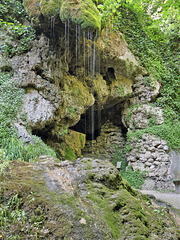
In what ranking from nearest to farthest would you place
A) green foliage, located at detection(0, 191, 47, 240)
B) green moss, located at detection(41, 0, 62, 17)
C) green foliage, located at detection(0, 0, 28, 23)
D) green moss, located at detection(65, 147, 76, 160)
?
green foliage, located at detection(0, 191, 47, 240) < green moss, located at detection(41, 0, 62, 17) < green foliage, located at detection(0, 0, 28, 23) < green moss, located at detection(65, 147, 76, 160)

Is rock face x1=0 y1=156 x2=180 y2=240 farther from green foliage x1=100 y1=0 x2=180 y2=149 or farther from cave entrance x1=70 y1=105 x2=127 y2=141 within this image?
cave entrance x1=70 y1=105 x2=127 y2=141

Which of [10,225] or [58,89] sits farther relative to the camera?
[58,89]

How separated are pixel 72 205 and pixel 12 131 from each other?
12.1ft

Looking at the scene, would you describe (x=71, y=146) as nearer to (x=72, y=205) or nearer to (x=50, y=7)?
(x=50, y=7)

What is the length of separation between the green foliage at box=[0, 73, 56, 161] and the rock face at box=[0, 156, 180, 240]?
1648mm

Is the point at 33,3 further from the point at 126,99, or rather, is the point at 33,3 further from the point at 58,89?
the point at 126,99

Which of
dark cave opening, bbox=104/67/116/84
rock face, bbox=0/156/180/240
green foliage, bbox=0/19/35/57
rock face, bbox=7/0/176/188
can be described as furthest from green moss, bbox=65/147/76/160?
rock face, bbox=0/156/180/240

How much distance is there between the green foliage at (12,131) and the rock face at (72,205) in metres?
1.65

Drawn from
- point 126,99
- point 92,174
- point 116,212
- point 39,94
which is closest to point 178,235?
point 116,212

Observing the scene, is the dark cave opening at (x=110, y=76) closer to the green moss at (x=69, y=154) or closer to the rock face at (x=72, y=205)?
the green moss at (x=69, y=154)

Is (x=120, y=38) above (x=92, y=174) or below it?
above

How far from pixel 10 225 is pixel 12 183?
44 centimetres

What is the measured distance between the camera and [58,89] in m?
6.66

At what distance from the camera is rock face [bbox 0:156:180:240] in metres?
1.60
